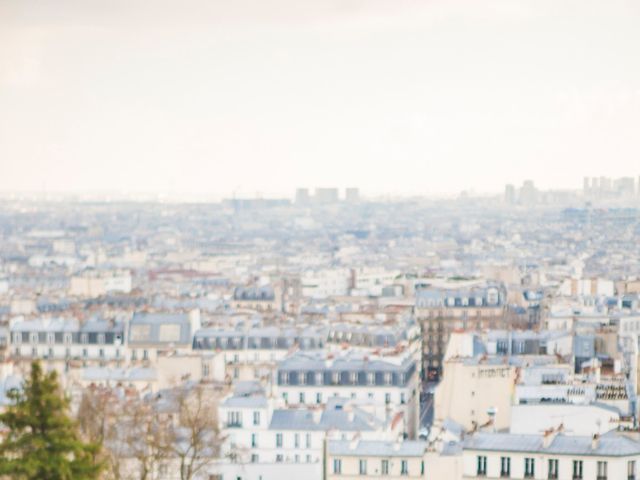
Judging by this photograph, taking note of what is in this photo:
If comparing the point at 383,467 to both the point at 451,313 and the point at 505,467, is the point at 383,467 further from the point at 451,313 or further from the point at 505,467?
the point at 451,313

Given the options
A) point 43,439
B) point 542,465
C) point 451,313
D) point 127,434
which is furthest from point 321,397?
point 43,439

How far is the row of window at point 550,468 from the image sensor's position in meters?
19.6

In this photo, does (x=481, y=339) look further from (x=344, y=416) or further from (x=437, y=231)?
(x=437, y=231)

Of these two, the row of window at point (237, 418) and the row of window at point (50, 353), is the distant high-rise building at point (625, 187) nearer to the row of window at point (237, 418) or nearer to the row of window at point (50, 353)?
the row of window at point (50, 353)

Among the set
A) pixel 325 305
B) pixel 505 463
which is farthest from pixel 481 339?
pixel 325 305

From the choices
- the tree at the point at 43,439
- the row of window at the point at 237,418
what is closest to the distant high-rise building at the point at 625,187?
the row of window at the point at 237,418

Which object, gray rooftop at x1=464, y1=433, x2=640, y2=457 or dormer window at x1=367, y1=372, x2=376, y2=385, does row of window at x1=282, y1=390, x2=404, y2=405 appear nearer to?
dormer window at x1=367, y1=372, x2=376, y2=385

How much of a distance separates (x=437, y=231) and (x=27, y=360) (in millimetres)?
149859

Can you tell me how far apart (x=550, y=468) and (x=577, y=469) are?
13.4 inches

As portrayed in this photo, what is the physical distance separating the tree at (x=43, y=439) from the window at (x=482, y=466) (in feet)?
25.3

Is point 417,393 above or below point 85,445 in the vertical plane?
below

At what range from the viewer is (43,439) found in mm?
13289

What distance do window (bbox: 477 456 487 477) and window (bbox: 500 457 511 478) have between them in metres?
0.21

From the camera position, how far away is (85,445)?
44.0 feet
